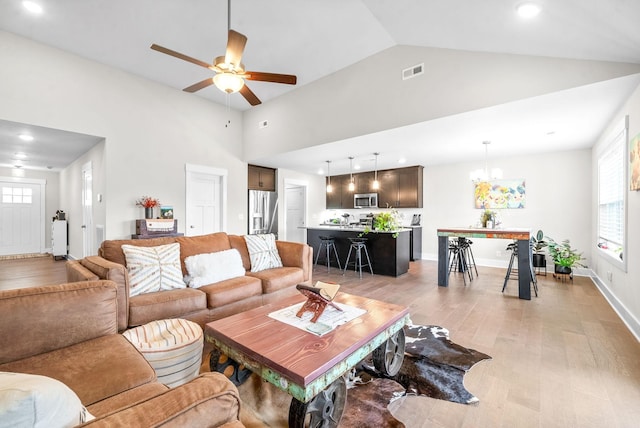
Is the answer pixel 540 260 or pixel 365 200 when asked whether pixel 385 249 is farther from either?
pixel 540 260

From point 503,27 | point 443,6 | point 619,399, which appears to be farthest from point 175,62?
point 619,399

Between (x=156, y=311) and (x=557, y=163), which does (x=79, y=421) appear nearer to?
(x=156, y=311)

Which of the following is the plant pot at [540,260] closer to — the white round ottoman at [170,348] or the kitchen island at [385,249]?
the kitchen island at [385,249]

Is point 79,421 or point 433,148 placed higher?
point 433,148

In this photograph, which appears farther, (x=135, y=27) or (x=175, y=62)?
Result: (x=175, y=62)

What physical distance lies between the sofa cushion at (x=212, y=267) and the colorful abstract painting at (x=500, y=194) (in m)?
5.45

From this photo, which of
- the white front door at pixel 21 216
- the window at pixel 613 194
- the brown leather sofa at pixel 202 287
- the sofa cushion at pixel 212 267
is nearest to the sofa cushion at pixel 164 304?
the brown leather sofa at pixel 202 287

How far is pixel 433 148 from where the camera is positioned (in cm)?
514

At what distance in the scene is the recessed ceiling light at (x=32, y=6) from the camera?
10.0 feet

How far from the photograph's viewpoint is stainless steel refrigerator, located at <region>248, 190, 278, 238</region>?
6.57 meters

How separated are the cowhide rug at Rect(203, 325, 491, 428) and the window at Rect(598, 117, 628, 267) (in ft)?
8.69

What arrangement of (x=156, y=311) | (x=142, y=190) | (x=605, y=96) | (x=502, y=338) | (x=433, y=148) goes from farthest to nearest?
(x=433, y=148) < (x=142, y=190) < (x=605, y=96) < (x=502, y=338) < (x=156, y=311)

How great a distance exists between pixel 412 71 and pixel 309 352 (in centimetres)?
378

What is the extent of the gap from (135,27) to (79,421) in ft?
14.2
